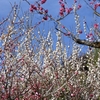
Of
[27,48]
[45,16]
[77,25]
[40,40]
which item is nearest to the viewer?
[45,16]

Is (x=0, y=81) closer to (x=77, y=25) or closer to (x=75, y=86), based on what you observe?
(x=75, y=86)

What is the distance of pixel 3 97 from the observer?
6.32 metres

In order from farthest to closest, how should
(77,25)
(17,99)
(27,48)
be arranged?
(77,25)
(27,48)
(17,99)

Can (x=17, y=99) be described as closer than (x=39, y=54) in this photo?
Yes

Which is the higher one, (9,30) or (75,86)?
(9,30)

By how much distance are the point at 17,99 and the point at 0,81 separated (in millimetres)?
454

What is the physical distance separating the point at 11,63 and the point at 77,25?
10.0 feet

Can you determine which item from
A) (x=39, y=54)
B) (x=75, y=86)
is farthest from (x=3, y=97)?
(x=39, y=54)

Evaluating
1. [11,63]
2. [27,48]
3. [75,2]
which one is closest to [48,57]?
[27,48]

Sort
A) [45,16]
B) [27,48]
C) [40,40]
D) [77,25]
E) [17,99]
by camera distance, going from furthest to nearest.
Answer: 1. [40,40]
2. [77,25]
3. [27,48]
4. [45,16]
5. [17,99]

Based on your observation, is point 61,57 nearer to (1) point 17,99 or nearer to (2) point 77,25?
(2) point 77,25

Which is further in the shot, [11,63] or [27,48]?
[27,48]

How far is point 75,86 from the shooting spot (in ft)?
27.6

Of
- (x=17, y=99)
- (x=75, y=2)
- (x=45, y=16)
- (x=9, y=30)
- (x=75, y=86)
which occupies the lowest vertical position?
(x=17, y=99)
